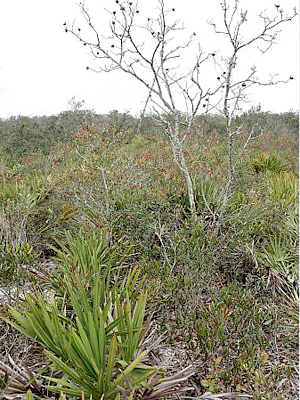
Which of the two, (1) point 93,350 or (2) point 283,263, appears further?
(2) point 283,263

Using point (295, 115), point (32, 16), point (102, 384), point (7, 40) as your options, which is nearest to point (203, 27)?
point (32, 16)

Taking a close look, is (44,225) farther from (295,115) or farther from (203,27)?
(295,115)

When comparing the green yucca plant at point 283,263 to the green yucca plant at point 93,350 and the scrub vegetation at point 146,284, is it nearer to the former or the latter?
the scrub vegetation at point 146,284

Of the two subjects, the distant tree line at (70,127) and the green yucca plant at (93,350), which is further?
the distant tree line at (70,127)

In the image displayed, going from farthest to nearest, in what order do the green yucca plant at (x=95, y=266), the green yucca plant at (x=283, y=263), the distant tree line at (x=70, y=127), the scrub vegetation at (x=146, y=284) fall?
1. the distant tree line at (x=70, y=127)
2. the green yucca plant at (x=283, y=263)
3. the green yucca plant at (x=95, y=266)
4. the scrub vegetation at (x=146, y=284)

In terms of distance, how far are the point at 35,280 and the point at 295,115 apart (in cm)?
1487

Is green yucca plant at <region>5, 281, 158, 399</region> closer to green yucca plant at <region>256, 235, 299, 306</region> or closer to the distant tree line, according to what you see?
green yucca plant at <region>256, 235, 299, 306</region>

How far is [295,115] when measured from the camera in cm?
1636

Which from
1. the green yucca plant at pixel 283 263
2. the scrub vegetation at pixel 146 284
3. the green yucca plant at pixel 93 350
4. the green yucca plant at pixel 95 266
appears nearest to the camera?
the green yucca plant at pixel 93 350

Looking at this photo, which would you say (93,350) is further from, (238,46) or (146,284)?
(238,46)

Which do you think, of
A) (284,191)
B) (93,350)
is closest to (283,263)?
(284,191)

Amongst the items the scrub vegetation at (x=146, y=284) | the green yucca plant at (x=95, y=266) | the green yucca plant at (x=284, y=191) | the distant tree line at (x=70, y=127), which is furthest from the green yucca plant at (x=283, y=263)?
the distant tree line at (x=70, y=127)

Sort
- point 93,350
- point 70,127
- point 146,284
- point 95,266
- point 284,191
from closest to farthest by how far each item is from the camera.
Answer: point 93,350 < point 95,266 < point 146,284 < point 284,191 < point 70,127

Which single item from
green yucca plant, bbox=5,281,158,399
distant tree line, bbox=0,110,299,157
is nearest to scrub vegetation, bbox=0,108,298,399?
green yucca plant, bbox=5,281,158,399
